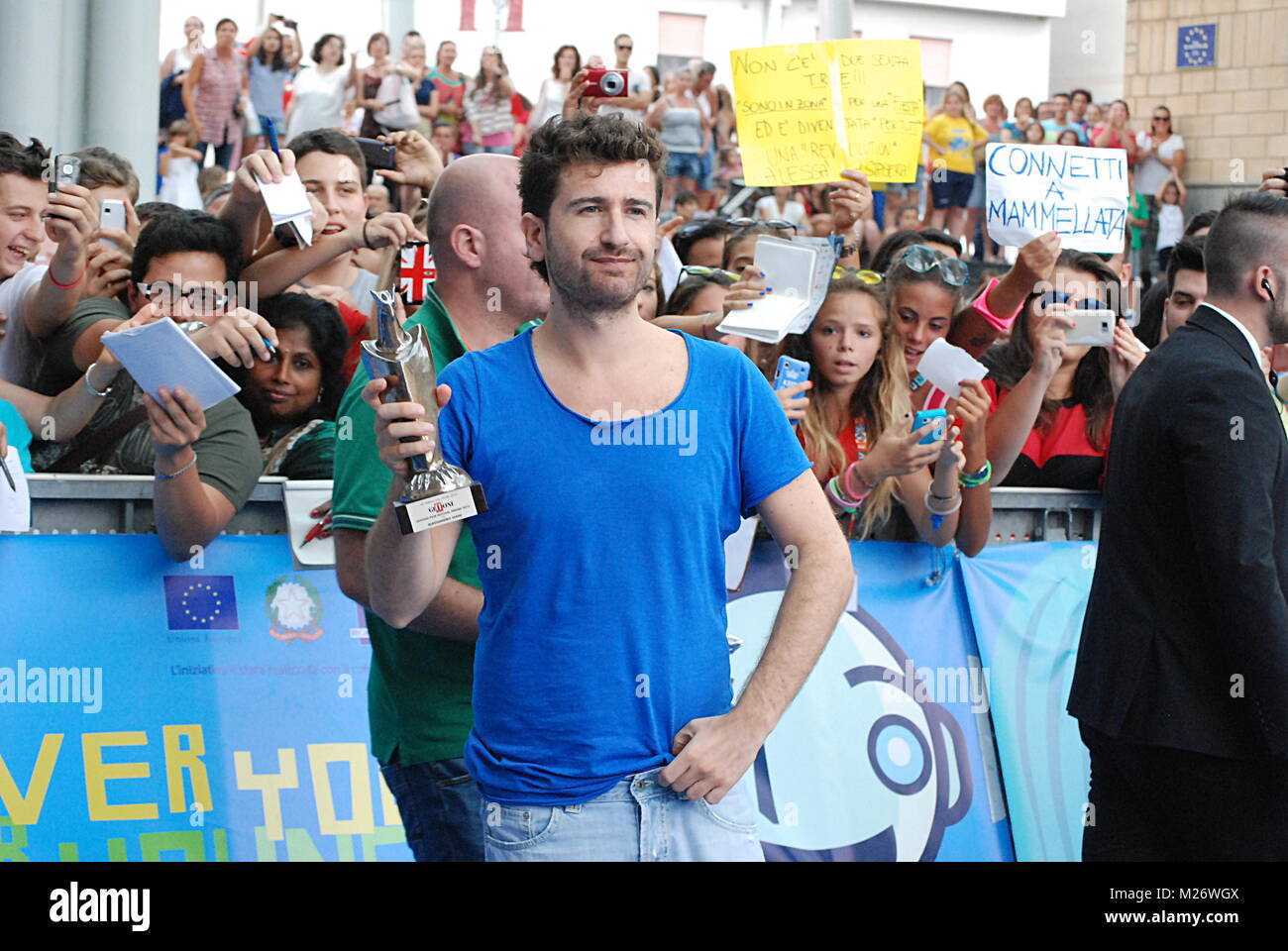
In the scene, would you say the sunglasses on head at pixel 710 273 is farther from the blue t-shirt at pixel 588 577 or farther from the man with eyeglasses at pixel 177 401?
the blue t-shirt at pixel 588 577

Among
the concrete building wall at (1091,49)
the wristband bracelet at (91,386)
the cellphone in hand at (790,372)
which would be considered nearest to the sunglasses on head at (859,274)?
the cellphone in hand at (790,372)

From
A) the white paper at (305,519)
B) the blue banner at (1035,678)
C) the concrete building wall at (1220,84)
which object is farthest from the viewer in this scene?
the concrete building wall at (1220,84)

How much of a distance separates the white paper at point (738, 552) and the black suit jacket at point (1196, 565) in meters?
1.08

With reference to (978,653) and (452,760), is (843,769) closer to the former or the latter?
(978,653)

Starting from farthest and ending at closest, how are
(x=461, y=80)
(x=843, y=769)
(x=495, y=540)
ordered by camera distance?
1. (x=461, y=80)
2. (x=843, y=769)
3. (x=495, y=540)

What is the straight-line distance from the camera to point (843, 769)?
4980mm

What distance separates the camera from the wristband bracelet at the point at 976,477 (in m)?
5.07

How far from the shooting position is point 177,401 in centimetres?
402

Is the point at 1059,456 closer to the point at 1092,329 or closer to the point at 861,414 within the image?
the point at 1092,329

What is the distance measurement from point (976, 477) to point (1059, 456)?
2.21 feet

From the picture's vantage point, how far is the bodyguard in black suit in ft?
12.0

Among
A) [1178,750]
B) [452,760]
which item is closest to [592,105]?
[452,760]

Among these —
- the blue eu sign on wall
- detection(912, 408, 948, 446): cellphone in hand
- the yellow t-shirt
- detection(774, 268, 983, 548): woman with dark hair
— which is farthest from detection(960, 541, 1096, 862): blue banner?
the blue eu sign on wall
